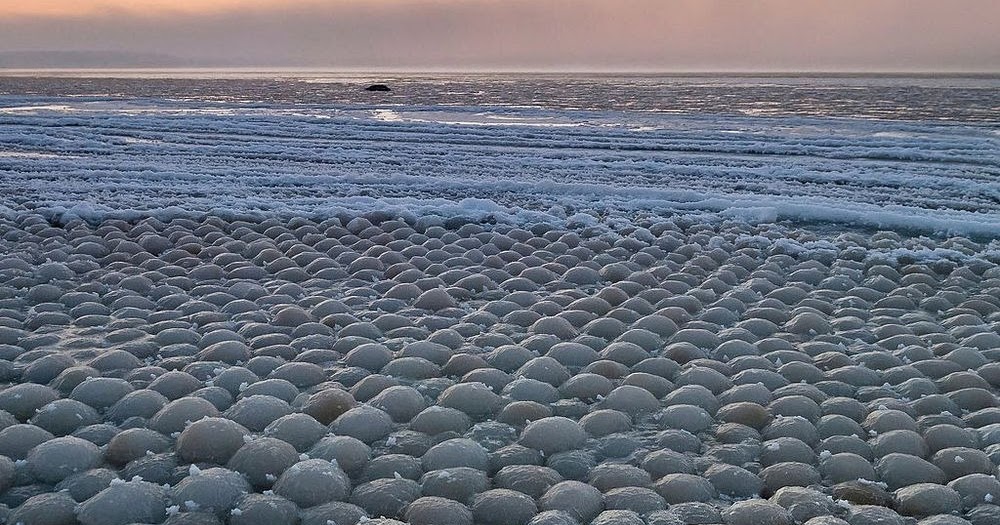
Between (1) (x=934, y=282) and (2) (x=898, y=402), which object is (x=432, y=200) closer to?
(1) (x=934, y=282)

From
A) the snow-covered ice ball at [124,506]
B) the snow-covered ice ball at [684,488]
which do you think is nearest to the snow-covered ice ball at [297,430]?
the snow-covered ice ball at [124,506]

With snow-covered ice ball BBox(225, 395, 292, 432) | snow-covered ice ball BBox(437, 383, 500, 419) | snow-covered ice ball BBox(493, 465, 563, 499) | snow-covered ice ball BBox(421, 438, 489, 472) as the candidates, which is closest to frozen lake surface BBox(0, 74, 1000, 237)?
snow-covered ice ball BBox(437, 383, 500, 419)

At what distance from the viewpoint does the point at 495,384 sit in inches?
145

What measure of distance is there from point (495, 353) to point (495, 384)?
0.34 meters

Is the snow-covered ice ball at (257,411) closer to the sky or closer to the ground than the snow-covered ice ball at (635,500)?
closer to the sky

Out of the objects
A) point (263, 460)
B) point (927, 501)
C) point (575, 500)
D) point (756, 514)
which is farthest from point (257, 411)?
point (927, 501)

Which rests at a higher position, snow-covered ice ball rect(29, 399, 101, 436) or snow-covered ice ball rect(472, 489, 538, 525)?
snow-covered ice ball rect(29, 399, 101, 436)

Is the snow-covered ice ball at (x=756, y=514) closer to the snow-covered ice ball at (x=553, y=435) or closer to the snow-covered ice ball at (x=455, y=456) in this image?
the snow-covered ice ball at (x=553, y=435)

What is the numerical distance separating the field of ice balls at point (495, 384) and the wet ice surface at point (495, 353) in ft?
0.05

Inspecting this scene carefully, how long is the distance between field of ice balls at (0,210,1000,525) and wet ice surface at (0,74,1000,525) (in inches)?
0.6

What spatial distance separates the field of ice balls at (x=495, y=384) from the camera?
8.98 feet

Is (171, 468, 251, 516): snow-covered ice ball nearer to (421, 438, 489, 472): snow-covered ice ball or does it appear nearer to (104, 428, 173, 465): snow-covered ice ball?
(104, 428, 173, 465): snow-covered ice ball

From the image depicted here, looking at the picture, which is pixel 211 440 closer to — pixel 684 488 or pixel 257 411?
pixel 257 411

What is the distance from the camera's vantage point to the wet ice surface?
9.14 ft
